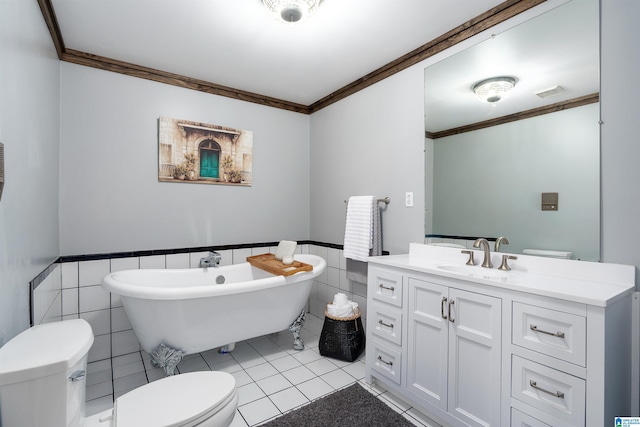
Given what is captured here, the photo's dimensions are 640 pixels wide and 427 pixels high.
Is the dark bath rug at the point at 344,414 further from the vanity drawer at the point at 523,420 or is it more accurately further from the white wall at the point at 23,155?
the white wall at the point at 23,155

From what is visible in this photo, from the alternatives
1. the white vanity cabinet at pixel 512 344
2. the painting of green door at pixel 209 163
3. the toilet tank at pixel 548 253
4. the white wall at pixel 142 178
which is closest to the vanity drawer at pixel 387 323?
the white vanity cabinet at pixel 512 344

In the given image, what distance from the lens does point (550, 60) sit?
1682mm

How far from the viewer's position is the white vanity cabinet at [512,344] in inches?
45.3

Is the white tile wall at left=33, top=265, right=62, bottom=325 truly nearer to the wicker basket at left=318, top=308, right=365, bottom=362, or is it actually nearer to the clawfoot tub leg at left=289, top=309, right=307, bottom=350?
the clawfoot tub leg at left=289, top=309, right=307, bottom=350

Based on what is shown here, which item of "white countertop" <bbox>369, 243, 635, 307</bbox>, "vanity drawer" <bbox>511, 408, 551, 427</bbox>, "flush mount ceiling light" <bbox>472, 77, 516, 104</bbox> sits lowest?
"vanity drawer" <bbox>511, 408, 551, 427</bbox>

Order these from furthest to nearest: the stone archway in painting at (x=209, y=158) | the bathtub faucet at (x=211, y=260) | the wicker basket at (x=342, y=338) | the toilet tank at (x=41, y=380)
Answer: the stone archway in painting at (x=209, y=158)
the bathtub faucet at (x=211, y=260)
the wicker basket at (x=342, y=338)
the toilet tank at (x=41, y=380)

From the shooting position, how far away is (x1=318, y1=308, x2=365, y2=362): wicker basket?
2.39 m

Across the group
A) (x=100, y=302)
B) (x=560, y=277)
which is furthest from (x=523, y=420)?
(x=100, y=302)

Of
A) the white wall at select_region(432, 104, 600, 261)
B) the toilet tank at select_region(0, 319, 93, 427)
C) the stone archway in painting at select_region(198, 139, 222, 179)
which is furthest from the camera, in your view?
the stone archway in painting at select_region(198, 139, 222, 179)

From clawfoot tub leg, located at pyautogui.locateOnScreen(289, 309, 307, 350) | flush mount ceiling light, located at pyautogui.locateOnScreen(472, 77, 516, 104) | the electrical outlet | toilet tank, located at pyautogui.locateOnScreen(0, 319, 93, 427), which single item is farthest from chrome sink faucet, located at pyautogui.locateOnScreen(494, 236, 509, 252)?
toilet tank, located at pyautogui.locateOnScreen(0, 319, 93, 427)

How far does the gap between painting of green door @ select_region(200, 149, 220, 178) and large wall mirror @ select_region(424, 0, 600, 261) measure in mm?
1889

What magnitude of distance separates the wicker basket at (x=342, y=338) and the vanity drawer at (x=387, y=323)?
1.33 ft

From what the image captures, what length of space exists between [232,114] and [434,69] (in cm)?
188

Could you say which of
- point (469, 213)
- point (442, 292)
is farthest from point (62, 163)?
point (469, 213)
